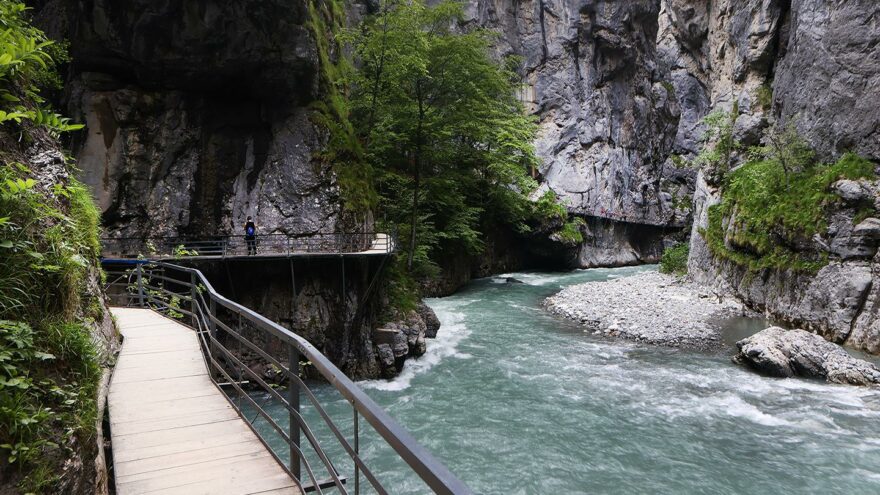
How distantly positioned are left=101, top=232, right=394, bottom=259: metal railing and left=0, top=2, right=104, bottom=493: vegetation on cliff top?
11481mm

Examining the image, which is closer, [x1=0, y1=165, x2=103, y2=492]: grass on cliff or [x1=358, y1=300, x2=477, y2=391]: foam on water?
[x1=0, y1=165, x2=103, y2=492]: grass on cliff

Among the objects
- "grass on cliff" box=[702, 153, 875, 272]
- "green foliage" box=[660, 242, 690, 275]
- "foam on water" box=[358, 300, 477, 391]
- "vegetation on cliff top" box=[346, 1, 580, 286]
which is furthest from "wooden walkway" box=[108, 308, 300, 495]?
"green foliage" box=[660, 242, 690, 275]

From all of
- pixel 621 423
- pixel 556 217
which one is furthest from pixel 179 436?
pixel 556 217

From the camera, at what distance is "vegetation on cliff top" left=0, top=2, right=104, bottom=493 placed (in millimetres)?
2396

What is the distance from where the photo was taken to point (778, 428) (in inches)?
394

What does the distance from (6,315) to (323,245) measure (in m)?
13.3

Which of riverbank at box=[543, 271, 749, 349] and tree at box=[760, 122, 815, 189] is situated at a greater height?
tree at box=[760, 122, 815, 189]

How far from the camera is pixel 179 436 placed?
4227 mm

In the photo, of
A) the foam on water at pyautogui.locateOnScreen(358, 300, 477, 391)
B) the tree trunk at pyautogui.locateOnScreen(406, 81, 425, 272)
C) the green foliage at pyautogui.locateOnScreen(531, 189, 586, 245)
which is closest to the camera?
the foam on water at pyautogui.locateOnScreen(358, 300, 477, 391)

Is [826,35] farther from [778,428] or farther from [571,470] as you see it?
[571,470]

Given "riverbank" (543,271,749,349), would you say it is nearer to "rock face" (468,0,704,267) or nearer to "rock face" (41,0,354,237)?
"rock face" (41,0,354,237)

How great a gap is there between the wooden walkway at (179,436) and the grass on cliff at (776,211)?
61.2ft

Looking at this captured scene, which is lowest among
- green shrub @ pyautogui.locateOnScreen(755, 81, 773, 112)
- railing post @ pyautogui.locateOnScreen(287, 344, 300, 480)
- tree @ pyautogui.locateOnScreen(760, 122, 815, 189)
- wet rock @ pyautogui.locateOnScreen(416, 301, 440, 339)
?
wet rock @ pyautogui.locateOnScreen(416, 301, 440, 339)

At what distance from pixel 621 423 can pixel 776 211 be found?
13.7 m
